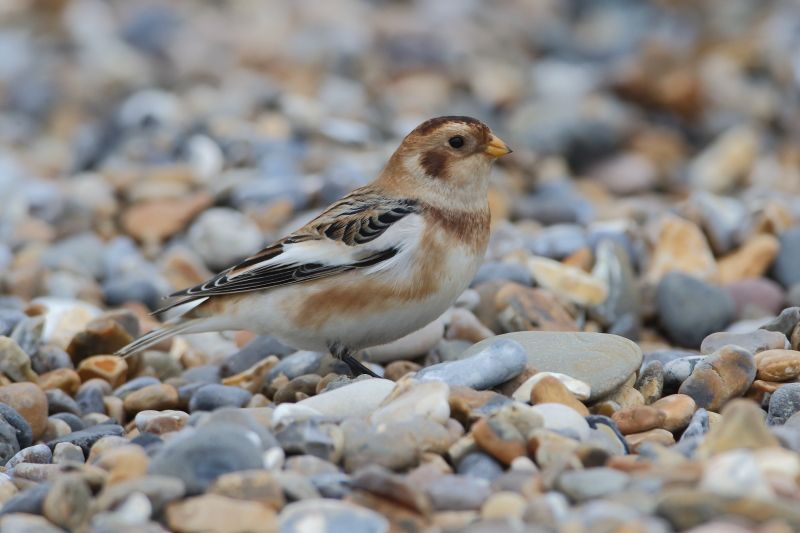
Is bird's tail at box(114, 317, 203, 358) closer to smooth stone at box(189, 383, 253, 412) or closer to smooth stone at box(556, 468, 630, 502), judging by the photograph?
smooth stone at box(189, 383, 253, 412)

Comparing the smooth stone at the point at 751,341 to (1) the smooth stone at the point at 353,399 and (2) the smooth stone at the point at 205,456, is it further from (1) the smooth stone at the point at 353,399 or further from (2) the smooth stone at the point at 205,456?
(2) the smooth stone at the point at 205,456

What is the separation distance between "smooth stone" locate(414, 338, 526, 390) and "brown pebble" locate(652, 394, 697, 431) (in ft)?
1.62

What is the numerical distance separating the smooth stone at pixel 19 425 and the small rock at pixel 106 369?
825 mm

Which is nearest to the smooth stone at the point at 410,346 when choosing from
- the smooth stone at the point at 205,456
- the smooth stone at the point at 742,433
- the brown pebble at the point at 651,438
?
the brown pebble at the point at 651,438

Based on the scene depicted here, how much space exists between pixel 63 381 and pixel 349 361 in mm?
1180

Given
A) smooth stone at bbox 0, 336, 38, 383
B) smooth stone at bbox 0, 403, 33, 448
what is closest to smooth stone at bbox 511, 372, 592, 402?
smooth stone at bbox 0, 403, 33, 448

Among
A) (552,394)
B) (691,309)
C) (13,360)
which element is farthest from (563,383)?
(13,360)

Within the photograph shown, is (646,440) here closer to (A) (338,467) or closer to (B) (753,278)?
(A) (338,467)

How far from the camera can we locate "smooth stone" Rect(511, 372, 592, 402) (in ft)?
13.2

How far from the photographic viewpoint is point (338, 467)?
138 inches

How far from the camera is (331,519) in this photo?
9.86 ft

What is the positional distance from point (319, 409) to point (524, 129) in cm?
620

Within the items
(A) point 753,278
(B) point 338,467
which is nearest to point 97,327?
(B) point 338,467

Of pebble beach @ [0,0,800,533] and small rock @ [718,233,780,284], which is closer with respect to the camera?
pebble beach @ [0,0,800,533]
